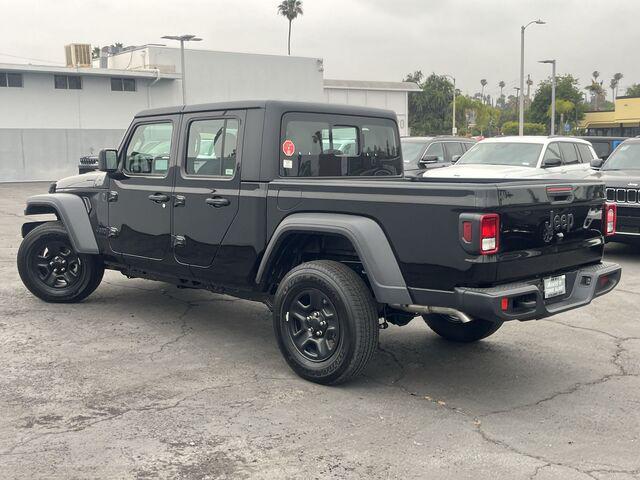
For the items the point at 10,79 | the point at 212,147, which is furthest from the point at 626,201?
the point at 10,79

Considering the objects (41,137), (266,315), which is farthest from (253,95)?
(266,315)

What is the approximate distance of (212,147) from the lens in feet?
19.1

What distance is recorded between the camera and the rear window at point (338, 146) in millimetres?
5496

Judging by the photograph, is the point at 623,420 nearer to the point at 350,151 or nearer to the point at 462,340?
the point at 462,340

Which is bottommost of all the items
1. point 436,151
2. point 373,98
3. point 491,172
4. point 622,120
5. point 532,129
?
point 491,172

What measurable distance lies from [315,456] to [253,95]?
133 feet

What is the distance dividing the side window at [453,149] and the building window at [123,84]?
87.0ft

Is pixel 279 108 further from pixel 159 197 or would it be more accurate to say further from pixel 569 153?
pixel 569 153

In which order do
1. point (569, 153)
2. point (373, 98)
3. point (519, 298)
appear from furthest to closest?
point (373, 98) → point (569, 153) → point (519, 298)

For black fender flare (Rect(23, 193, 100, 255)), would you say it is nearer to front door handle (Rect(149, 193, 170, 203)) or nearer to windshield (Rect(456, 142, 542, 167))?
front door handle (Rect(149, 193, 170, 203))

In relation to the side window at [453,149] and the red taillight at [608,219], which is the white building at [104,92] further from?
the red taillight at [608,219]

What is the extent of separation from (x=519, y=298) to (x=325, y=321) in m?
1.31

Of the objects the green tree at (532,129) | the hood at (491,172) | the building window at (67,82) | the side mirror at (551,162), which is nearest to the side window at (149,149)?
the hood at (491,172)

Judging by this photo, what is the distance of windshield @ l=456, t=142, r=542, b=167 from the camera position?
12.5m
